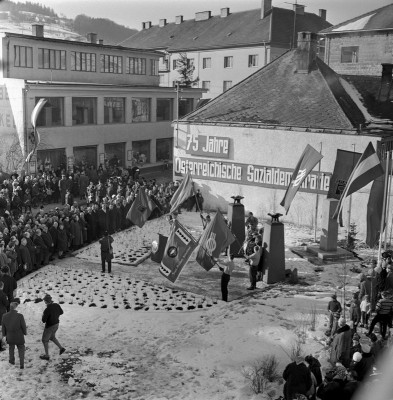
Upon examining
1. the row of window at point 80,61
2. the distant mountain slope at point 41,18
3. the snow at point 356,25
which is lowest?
the distant mountain slope at point 41,18

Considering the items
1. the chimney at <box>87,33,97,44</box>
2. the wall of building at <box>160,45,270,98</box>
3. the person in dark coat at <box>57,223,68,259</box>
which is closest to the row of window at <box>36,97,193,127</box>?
the chimney at <box>87,33,97,44</box>

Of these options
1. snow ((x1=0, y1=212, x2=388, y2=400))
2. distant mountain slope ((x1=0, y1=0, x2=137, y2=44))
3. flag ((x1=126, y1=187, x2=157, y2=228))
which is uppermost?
distant mountain slope ((x1=0, y1=0, x2=137, y2=44))

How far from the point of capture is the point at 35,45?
36.4 metres

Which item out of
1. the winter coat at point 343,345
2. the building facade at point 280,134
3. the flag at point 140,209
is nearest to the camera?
the winter coat at point 343,345

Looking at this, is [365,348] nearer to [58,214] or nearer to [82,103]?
[58,214]

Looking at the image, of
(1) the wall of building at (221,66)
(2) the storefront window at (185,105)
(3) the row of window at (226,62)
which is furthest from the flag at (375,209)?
(3) the row of window at (226,62)

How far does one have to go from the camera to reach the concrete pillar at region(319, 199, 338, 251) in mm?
20469

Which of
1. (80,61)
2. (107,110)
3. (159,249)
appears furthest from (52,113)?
(159,249)

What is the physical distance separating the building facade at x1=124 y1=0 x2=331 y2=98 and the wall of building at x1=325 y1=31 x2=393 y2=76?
13.8 meters

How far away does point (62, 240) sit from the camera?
1966 centimetres

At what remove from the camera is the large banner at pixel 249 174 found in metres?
25.0

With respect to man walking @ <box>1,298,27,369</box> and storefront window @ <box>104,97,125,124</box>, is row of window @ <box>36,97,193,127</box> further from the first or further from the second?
man walking @ <box>1,298,27,369</box>

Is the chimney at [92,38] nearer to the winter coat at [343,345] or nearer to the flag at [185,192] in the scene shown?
the flag at [185,192]

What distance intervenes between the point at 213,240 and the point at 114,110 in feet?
79.9
